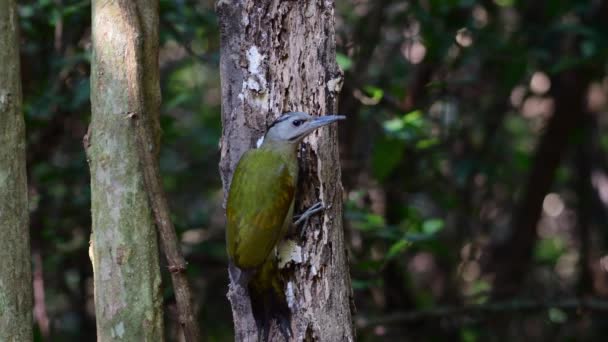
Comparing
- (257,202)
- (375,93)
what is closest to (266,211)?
(257,202)

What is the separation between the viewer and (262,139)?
352 cm

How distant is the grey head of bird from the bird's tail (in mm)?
456

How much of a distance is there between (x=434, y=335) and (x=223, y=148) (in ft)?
13.8

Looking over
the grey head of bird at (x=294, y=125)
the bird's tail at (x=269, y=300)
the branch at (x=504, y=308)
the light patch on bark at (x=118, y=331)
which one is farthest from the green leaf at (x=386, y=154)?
the light patch on bark at (x=118, y=331)

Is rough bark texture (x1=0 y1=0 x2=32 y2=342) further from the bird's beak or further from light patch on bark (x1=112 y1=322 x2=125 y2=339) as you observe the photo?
the bird's beak

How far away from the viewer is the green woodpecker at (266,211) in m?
3.40

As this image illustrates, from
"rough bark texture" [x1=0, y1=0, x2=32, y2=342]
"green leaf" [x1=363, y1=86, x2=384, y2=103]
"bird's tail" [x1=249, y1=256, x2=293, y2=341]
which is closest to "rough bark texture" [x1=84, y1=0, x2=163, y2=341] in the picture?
"rough bark texture" [x1=0, y1=0, x2=32, y2=342]

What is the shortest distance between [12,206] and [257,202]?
3.00 feet

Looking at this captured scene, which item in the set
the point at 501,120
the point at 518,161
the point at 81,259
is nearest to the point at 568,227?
the point at 518,161

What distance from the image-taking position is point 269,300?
337cm

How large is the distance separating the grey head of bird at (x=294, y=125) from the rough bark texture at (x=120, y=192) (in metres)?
0.47

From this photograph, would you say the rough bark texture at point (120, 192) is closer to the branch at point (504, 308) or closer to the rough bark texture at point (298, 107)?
the rough bark texture at point (298, 107)

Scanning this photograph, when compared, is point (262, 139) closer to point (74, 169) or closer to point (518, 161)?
point (74, 169)

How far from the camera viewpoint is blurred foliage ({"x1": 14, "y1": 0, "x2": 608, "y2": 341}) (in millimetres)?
5906
